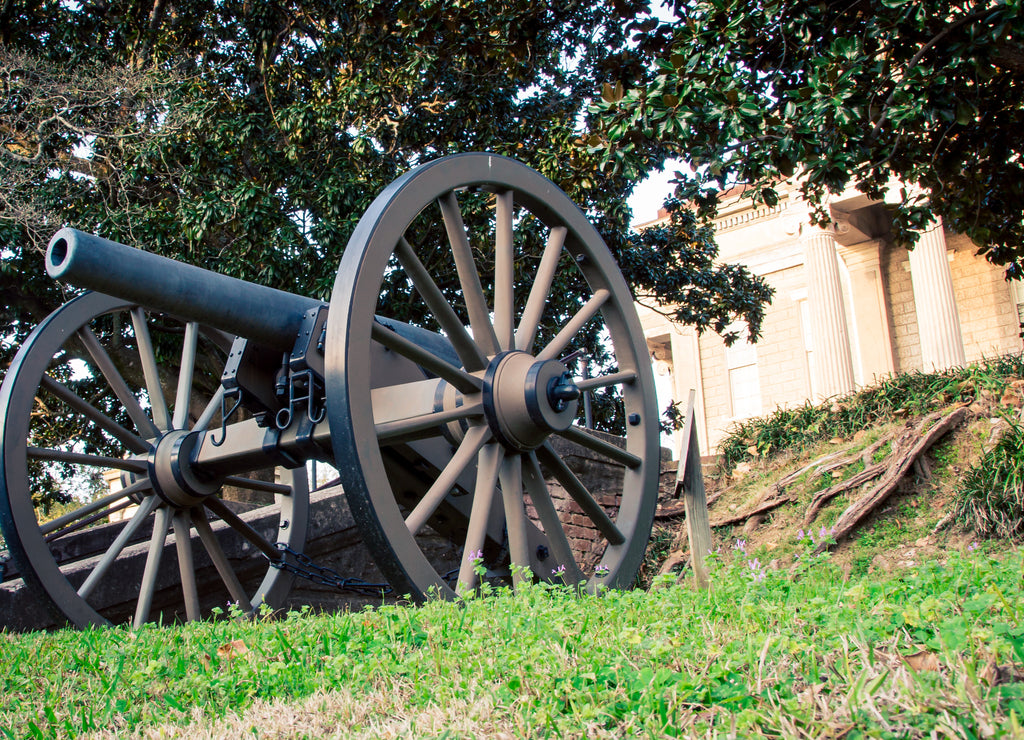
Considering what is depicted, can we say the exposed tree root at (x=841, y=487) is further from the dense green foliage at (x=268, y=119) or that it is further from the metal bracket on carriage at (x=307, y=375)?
the metal bracket on carriage at (x=307, y=375)

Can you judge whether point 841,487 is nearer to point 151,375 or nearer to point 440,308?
point 440,308

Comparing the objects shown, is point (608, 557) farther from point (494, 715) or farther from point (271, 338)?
point (494, 715)

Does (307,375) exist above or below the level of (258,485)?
above

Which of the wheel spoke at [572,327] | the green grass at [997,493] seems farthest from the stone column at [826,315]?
the wheel spoke at [572,327]

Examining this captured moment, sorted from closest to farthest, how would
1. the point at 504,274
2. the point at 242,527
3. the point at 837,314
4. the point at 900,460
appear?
the point at 504,274 → the point at 242,527 → the point at 900,460 → the point at 837,314

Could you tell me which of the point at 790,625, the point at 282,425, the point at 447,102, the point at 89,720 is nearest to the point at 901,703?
the point at 790,625

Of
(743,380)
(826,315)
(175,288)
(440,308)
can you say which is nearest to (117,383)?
(175,288)

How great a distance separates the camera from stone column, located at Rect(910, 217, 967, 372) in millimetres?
21531

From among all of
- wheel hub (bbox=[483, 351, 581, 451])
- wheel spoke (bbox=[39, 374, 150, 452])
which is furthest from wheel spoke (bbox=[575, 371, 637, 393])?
wheel spoke (bbox=[39, 374, 150, 452])

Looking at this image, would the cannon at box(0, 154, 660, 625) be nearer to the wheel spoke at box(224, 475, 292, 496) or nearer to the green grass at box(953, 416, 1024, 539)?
the wheel spoke at box(224, 475, 292, 496)

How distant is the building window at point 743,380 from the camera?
93.4 ft

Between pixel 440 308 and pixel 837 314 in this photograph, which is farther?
pixel 837 314

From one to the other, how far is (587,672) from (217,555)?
4142 millimetres

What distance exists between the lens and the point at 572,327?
523 centimetres
